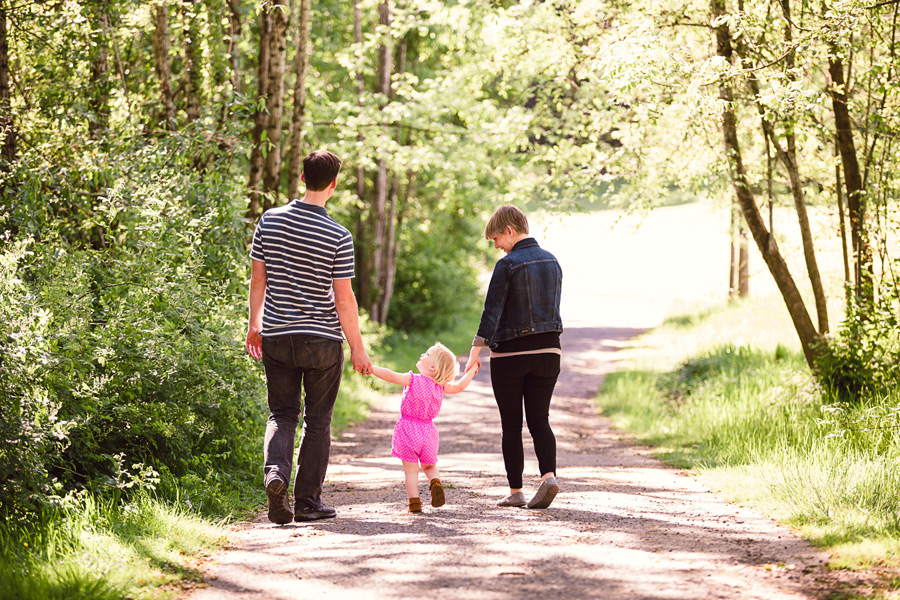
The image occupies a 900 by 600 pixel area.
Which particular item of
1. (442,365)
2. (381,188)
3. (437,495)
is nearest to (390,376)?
(442,365)

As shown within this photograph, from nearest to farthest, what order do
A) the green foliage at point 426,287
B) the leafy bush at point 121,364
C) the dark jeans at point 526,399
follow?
the leafy bush at point 121,364 < the dark jeans at point 526,399 < the green foliage at point 426,287

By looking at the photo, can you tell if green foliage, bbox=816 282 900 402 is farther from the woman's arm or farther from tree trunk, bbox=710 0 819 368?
the woman's arm

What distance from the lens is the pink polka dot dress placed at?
20.2 ft

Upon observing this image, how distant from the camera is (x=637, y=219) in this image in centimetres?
1283

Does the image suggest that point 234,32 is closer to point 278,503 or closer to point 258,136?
point 258,136

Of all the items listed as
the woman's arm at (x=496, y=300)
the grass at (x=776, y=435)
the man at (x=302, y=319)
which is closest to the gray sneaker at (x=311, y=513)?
the man at (x=302, y=319)

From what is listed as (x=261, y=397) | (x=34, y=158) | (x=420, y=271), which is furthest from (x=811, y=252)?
(x=420, y=271)

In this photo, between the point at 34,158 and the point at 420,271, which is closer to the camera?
the point at 34,158

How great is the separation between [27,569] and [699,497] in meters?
4.69

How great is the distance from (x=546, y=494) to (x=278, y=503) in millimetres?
1826

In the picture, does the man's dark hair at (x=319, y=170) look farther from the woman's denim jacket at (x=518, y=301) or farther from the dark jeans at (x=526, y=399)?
the dark jeans at (x=526, y=399)

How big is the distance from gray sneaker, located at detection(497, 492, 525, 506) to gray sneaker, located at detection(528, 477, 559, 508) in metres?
0.15

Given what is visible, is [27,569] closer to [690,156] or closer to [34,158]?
[34,158]

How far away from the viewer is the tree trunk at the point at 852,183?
929 cm
